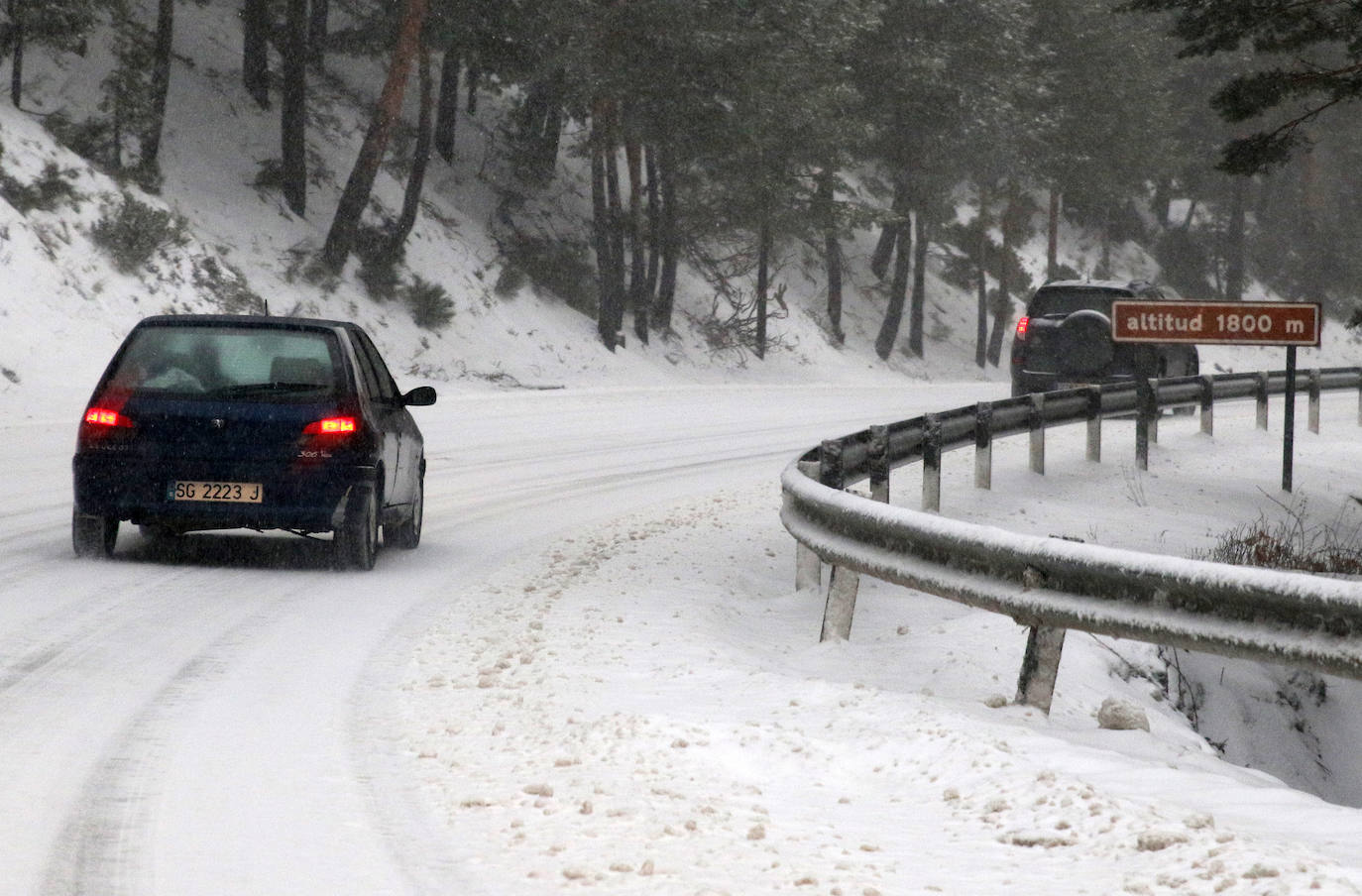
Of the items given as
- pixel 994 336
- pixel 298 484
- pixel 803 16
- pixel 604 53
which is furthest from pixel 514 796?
pixel 994 336

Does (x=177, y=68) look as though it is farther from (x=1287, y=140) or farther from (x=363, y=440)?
(x=363, y=440)

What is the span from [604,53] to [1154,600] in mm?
31257

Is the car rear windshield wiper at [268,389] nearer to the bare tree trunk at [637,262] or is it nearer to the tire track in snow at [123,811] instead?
the tire track in snow at [123,811]

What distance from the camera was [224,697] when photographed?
7211 millimetres

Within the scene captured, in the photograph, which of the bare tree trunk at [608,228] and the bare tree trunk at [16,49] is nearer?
the bare tree trunk at [16,49]

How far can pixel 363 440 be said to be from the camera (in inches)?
437

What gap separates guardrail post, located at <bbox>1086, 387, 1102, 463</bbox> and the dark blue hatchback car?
1041cm

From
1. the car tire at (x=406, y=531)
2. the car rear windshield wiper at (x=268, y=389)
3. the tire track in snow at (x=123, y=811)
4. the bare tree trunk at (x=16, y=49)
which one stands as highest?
the bare tree trunk at (x=16, y=49)

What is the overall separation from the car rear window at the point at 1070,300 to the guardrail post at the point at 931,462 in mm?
11707

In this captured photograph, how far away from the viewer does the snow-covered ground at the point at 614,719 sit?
4.91 meters

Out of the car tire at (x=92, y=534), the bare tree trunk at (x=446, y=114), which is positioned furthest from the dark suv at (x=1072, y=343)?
the bare tree trunk at (x=446, y=114)

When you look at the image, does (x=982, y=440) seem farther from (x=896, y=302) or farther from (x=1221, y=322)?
(x=896, y=302)

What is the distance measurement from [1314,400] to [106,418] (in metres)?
21.5

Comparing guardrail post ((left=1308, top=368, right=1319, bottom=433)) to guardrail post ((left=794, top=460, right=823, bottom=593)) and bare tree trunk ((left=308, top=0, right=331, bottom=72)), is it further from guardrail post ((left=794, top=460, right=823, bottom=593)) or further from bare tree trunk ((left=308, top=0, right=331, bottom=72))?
bare tree trunk ((left=308, top=0, right=331, bottom=72))
